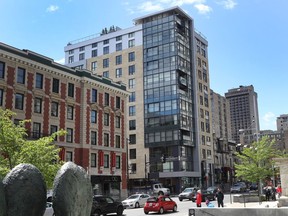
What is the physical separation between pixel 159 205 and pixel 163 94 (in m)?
46.8

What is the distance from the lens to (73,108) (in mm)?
47219

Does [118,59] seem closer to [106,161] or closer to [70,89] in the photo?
[106,161]

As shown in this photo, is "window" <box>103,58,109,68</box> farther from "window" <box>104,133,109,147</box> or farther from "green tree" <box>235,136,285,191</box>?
"green tree" <box>235,136,285,191</box>

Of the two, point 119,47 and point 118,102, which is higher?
point 119,47

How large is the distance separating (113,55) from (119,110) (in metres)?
30.4

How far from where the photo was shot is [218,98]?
446ft

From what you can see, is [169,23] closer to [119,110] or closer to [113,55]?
[113,55]

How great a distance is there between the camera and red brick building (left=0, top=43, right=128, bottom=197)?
133 ft

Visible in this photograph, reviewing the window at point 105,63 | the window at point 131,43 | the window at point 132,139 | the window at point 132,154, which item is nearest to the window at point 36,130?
the window at point 132,154

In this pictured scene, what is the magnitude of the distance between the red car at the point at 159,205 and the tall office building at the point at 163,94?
38.8 metres

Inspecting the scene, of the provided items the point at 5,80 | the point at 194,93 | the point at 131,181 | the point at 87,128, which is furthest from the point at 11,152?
the point at 194,93

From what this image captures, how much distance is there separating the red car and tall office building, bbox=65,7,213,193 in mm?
38815

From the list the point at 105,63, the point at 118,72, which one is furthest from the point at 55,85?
the point at 105,63

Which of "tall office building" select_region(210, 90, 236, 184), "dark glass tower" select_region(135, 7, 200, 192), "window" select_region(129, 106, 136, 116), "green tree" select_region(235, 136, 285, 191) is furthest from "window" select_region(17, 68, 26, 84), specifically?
"tall office building" select_region(210, 90, 236, 184)
